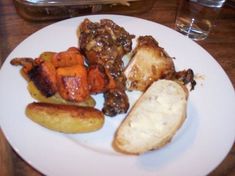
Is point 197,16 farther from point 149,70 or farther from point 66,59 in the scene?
point 66,59

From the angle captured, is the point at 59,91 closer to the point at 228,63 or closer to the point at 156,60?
the point at 156,60

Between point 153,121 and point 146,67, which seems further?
point 146,67

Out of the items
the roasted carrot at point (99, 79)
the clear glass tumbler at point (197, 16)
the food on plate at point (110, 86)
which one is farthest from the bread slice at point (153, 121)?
the clear glass tumbler at point (197, 16)

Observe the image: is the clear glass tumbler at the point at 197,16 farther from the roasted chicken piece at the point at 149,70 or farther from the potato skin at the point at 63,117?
the potato skin at the point at 63,117

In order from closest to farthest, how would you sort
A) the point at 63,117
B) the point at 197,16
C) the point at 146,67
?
the point at 63,117 → the point at 146,67 → the point at 197,16

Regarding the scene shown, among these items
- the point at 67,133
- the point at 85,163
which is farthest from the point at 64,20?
the point at 85,163

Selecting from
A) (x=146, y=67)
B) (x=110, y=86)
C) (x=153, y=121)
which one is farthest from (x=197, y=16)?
(x=153, y=121)
